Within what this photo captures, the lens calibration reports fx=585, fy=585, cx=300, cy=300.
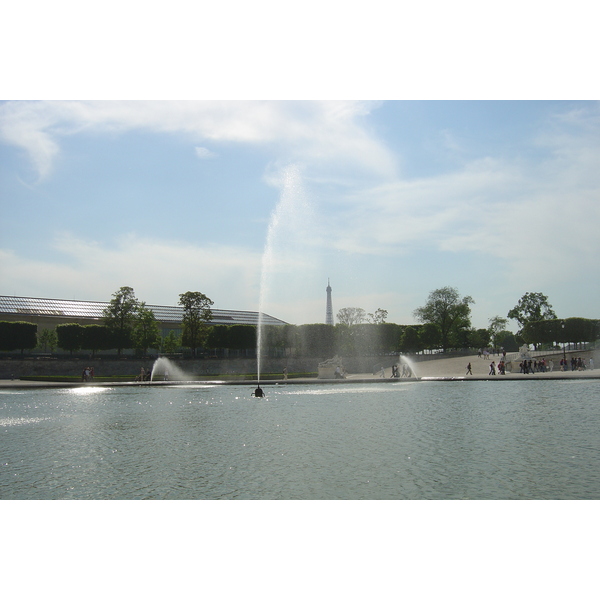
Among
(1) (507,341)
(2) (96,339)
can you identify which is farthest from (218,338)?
(1) (507,341)

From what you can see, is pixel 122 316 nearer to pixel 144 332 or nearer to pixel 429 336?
pixel 144 332

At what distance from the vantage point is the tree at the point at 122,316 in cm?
5681

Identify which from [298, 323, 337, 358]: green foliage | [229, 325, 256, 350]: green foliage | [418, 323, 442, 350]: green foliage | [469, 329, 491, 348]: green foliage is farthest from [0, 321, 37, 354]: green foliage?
[469, 329, 491, 348]: green foliage

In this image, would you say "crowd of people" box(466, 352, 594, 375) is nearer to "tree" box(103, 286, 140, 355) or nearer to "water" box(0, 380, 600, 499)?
"water" box(0, 380, 600, 499)

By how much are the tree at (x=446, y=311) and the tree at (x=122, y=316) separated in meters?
42.1

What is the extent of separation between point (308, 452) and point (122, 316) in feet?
161

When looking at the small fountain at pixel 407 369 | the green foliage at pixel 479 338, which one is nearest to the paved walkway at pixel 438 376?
the small fountain at pixel 407 369

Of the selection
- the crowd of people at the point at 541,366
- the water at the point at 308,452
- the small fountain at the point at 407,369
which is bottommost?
the water at the point at 308,452

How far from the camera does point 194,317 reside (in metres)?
58.3

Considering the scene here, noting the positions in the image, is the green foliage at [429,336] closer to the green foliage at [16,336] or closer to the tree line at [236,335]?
the tree line at [236,335]

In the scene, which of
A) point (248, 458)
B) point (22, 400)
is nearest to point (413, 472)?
point (248, 458)

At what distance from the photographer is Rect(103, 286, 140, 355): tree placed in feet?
186

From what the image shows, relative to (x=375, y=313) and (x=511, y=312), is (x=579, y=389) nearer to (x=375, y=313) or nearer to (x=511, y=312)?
(x=375, y=313)

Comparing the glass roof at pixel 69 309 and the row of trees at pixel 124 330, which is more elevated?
the glass roof at pixel 69 309
